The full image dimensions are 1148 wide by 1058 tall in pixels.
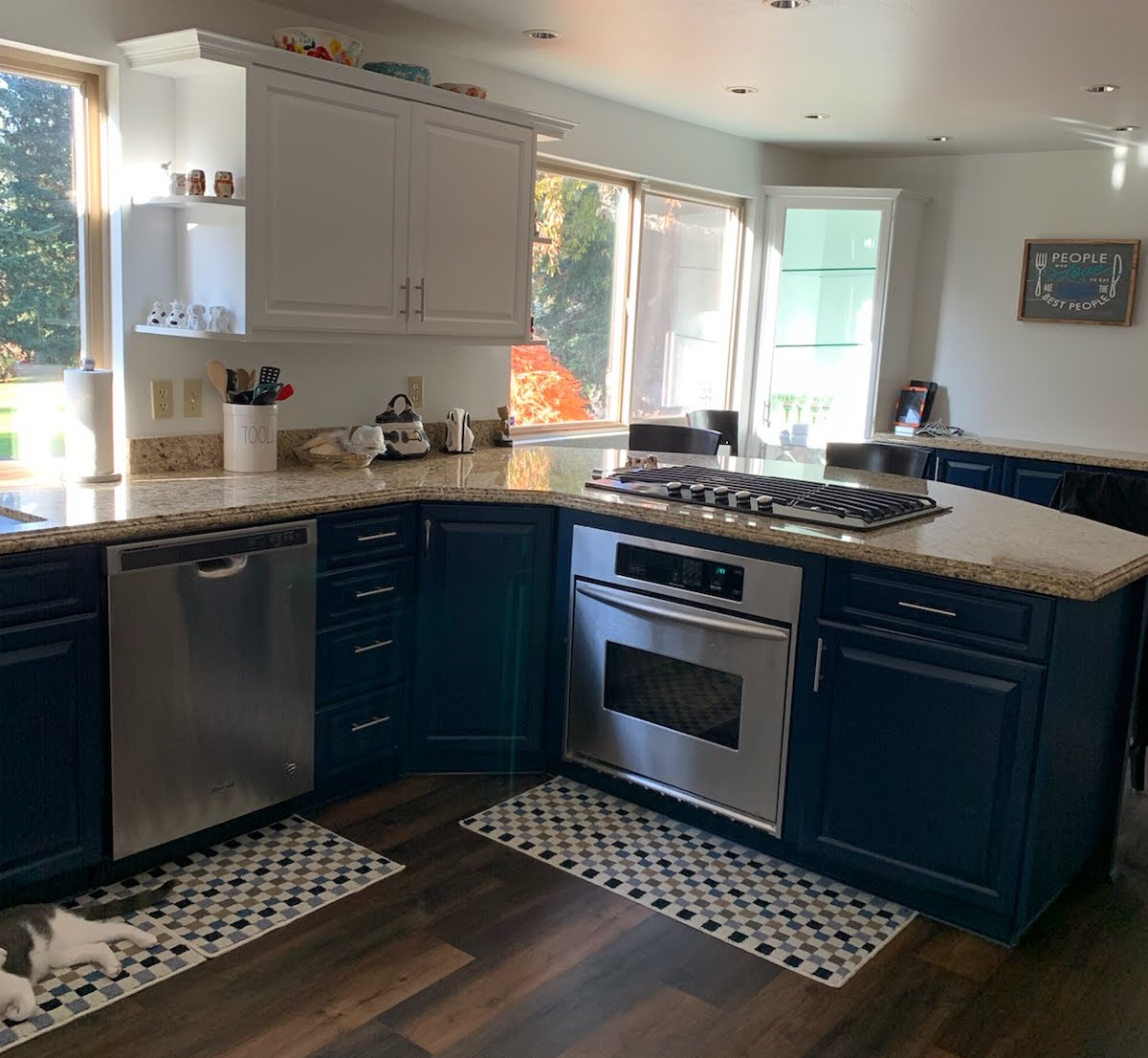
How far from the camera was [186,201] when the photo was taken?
3082mm

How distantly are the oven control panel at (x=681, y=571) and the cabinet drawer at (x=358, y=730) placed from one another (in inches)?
30.2

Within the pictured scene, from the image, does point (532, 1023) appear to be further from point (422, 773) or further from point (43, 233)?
point (43, 233)

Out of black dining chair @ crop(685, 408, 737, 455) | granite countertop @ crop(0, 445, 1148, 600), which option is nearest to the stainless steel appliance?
granite countertop @ crop(0, 445, 1148, 600)

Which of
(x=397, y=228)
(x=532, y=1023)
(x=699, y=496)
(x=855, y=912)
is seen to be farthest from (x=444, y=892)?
(x=397, y=228)

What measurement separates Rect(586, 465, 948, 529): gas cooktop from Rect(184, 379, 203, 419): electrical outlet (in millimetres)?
1178

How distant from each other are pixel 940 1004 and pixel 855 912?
38 centimetres

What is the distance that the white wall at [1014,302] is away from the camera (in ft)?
17.4

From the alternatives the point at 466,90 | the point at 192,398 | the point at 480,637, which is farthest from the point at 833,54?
the point at 192,398

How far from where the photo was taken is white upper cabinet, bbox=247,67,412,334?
3086mm

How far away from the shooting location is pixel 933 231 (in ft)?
18.9

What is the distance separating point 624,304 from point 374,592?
2.46 metres

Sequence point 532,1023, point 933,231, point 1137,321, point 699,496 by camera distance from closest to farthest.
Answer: point 532,1023 < point 699,496 < point 1137,321 < point 933,231

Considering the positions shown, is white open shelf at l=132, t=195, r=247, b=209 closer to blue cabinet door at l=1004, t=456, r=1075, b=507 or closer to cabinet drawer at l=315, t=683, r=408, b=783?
cabinet drawer at l=315, t=683, r=408, b=783

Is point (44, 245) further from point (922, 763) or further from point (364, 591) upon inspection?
point (922, 763)
